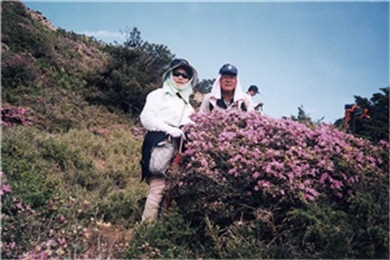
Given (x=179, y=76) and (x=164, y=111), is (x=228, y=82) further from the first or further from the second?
(x=164, y=111)

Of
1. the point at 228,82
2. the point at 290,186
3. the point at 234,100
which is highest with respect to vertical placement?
Result: the point at 228,82

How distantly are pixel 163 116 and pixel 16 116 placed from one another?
20.6ft

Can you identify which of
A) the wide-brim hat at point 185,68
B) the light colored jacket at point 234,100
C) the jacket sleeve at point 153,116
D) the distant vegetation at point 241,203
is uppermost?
the wide-brim hat at point 185,68

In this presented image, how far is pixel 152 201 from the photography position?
3.59m

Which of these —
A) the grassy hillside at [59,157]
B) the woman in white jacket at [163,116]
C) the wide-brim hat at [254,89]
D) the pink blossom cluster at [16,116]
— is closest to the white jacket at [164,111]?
the woman in white jacket at [163,116]

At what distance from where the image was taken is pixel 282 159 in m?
2.96

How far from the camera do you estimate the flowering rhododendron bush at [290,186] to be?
2.43 m

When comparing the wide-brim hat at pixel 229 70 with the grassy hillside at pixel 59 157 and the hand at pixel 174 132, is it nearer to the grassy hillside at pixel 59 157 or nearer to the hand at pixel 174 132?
the hand at pixel 174 132

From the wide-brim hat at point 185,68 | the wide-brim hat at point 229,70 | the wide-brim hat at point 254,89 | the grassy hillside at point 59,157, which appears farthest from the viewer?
the wide-brim hat at point 254,89

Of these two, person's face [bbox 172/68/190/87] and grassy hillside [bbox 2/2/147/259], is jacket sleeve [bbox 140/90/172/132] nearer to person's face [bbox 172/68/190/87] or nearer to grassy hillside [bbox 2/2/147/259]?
person's face [bbox 172/68/190/87]

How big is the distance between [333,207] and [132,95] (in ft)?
34.3

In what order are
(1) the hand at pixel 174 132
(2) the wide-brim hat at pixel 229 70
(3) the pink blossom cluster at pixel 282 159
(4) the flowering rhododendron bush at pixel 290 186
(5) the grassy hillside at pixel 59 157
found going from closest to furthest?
(4) the flowering rhododendron bush at pixel 290 186 < (3) the pink blossom cluster at pixel 282 159 < (5) the grassy hillside at pixel 59 157 < (1) the hand at pixel 174 132 < (2) the wide-brim hat at pixel 229 70

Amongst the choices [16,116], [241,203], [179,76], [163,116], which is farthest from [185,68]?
[16,116]

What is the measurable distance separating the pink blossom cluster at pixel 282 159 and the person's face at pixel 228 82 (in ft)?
2.51
